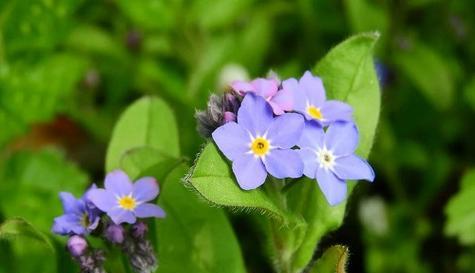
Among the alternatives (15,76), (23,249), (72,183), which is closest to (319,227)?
(23,249)

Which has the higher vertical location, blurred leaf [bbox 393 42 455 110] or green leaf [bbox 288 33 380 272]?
blurred leaf [bbox 393 42 455 110]

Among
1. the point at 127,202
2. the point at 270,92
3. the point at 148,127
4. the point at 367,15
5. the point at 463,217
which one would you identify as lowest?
the point at 127,202

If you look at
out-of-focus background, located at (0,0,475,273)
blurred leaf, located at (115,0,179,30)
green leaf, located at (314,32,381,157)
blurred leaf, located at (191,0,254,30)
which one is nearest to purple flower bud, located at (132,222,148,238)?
green leaf, located at (314,32,381,157)

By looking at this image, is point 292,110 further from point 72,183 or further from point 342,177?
point 72,183

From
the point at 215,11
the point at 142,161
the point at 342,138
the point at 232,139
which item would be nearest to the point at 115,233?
the point at 142,161

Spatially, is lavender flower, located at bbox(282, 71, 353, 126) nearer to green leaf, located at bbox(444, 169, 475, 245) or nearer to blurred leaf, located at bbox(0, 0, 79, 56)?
green leaf, located at bbox(444, 169, 475, 245)

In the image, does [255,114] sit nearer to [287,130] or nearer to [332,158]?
[287,130]
